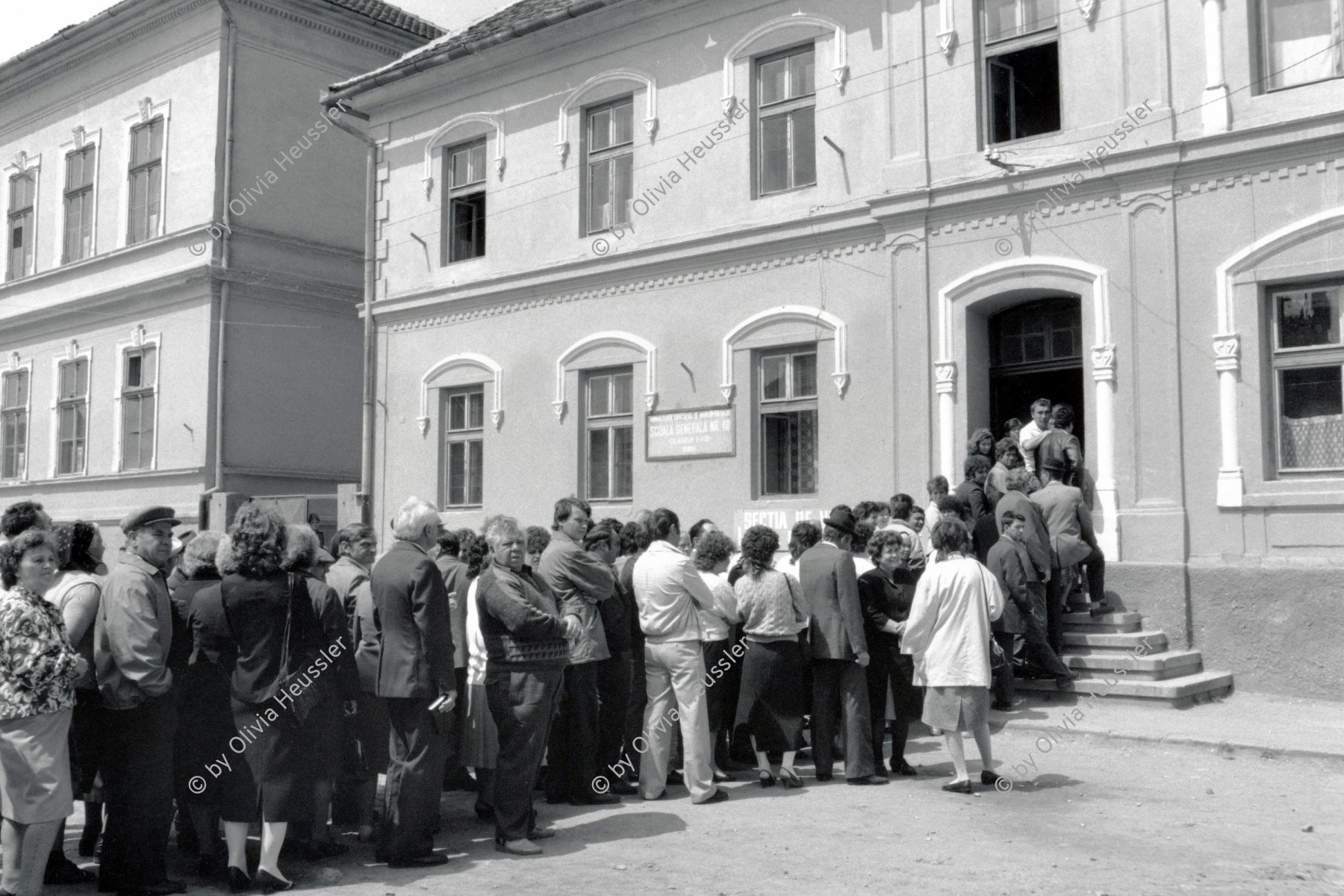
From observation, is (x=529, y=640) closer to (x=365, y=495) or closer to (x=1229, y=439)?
(x=1229, y=439)

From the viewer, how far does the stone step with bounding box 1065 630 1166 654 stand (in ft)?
36.0

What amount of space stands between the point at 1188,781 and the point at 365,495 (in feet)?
43.7

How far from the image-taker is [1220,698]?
35.6ft

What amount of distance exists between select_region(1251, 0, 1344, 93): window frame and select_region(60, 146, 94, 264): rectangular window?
20.1 m

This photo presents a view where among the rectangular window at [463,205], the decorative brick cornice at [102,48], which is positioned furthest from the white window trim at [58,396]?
the rectangular window at [463,205]

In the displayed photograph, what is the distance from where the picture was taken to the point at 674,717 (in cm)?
810

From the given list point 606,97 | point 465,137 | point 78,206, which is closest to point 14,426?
point 78,206

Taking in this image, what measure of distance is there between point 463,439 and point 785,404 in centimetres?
563

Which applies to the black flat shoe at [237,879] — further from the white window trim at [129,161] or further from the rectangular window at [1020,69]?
the white window trim at [129,161]

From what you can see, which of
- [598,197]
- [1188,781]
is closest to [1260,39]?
[1188,781]

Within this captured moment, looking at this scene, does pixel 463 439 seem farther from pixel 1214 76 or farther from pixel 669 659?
pixel 1214 76

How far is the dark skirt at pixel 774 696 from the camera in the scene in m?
8.13

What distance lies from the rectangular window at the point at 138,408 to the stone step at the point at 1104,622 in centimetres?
1610

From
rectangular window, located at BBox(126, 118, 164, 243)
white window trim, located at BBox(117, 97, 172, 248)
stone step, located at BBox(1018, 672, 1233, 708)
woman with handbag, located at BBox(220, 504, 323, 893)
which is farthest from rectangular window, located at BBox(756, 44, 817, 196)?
rectangular window, located at BBox(126, 118, 164, 243)
